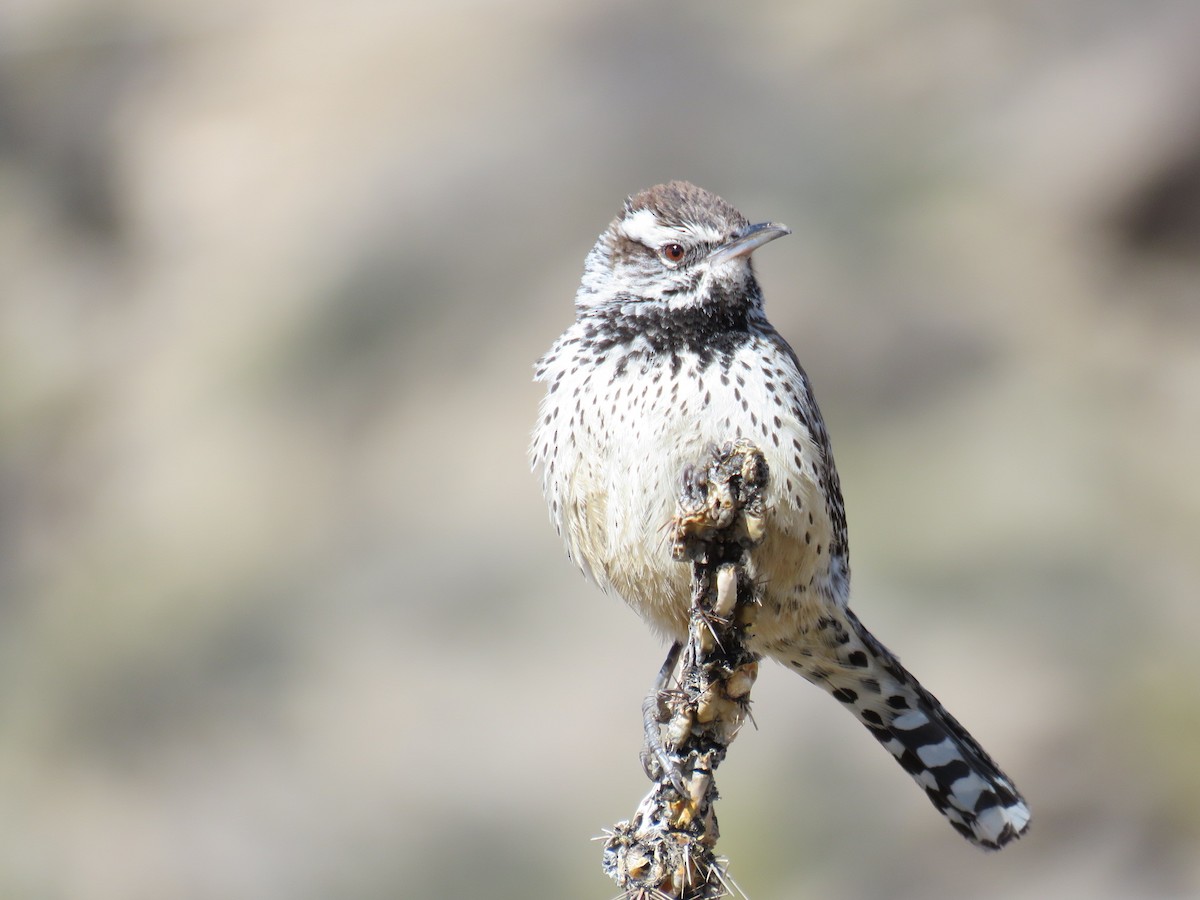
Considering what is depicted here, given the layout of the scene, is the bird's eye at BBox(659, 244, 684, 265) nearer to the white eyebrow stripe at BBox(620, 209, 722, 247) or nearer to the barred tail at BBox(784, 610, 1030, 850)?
the white eyebrow stripe at BBox(620, 209, 722, 247)

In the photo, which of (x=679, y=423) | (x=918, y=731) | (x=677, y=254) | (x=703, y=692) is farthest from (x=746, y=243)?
(x=918, y=731)

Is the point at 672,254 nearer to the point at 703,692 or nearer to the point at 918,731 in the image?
the point at 703,692

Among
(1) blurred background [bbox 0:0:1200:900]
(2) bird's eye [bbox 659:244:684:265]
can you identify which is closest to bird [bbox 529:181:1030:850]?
(2) bird's eye [bbox 659:244:684:265]

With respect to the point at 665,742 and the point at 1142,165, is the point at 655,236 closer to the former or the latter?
the point at 665,742

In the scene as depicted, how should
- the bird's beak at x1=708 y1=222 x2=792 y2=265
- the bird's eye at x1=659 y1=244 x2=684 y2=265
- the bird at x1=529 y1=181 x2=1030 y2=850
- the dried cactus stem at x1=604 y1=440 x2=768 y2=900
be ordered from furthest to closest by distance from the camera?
the bird's eye at x1=659 y1=244 x2=684 y2=265, the bird's beak at x1=708 y1=222 x2=792 y2=265, the bird at x1=529 y1=181 x2=1030 y2=850, the dried cactus stem at x1=604 y1=440 x2=768 y2=900

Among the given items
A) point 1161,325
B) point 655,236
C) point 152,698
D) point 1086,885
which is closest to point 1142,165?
point 1161,325

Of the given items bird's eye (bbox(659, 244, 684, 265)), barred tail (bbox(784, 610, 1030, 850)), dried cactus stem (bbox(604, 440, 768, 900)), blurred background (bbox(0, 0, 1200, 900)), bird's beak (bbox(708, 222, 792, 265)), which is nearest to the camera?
dried cactus stem (bbox(604, 440, 768, 900))
